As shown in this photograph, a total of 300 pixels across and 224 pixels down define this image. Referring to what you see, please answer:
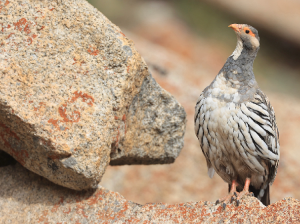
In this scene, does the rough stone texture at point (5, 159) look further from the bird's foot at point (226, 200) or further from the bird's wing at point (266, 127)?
the bird's wing at point (266, 127)

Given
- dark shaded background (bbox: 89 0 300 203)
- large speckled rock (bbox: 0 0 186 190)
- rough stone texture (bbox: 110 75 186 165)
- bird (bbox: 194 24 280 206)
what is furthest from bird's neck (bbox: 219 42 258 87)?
dark shaded background (bbox: 89 0 300 203)

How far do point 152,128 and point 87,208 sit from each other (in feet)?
4.52

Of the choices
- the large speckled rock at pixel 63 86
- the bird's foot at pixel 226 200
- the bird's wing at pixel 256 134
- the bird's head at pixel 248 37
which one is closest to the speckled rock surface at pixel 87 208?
the bird's foot at pixel 226 200

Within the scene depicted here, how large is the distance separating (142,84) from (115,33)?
81cm

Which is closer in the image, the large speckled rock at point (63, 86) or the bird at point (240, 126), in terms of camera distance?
the large speckled rock at point (63, 86)

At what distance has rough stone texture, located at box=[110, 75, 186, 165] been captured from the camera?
5.00 metres

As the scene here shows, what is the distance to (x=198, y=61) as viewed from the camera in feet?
56.4

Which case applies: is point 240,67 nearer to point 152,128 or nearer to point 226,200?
point 152,128

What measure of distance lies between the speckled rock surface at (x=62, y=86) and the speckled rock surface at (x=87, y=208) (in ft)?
1.19

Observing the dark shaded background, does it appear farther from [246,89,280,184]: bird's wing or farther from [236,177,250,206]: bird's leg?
[246,89,280,184]: bird's wing

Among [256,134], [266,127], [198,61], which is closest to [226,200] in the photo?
[256,134]

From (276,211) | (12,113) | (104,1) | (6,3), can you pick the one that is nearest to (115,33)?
(6,3)

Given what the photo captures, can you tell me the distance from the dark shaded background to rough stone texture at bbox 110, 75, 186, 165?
2.56 meters

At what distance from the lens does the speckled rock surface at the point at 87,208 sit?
4.14 metres
